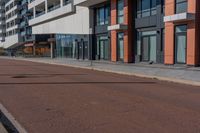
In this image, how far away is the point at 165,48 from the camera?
93.3ft

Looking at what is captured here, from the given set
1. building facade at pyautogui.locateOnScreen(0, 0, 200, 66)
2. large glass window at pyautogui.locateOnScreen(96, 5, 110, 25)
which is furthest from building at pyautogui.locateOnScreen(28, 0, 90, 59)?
large glass window at pyautogui.locateOnScreen(96, 5, 110, 25)

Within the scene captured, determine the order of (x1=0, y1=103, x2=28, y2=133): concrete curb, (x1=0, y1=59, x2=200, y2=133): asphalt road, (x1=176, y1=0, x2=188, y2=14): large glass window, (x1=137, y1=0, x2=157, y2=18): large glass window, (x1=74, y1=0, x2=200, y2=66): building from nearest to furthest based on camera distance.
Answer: (x1=0, y1=103, x2=28, y2=133): concrete curb → (x1=0, y1=59, x2=200, y2=133): asphalt road → (x1=74, y1=0, x2=200, y2=66): building → (x1=176, y1=0, x2=188, y2=14): large glass window → (x1=137, y1=0, x2=157, y2=18): large glass window

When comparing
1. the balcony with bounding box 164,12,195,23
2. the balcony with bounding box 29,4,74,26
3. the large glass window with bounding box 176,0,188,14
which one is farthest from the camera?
the balcony with bounding box 29,4,74,26

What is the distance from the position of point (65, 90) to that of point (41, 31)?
56.5m

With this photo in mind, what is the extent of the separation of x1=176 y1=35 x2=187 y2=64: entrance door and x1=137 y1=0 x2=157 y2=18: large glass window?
4881 mm

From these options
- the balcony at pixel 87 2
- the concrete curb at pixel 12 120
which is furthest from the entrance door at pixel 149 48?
the concrete curb at pixel 12 120

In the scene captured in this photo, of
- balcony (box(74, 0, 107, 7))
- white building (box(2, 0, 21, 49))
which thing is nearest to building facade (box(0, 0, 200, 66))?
balcony (box(74, 0, 107, 7))

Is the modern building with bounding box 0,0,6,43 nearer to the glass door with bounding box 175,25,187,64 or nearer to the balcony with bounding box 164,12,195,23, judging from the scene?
the glass door with bounding box 175,25,187,64

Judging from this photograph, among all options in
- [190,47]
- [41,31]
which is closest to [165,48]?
[190,47]

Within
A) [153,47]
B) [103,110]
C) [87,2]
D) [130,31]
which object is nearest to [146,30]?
[153,47]

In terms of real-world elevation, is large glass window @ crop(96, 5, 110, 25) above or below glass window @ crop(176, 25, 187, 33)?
above

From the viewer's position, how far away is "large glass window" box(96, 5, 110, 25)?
4034 cm

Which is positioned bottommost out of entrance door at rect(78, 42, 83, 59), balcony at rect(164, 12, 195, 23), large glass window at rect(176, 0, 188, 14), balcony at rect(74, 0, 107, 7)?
entrance door at rect(78, 42, 83, 59)

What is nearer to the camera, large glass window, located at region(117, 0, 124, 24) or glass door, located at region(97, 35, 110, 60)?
A: large glass window, located at region(117, 0, 124, 24)
